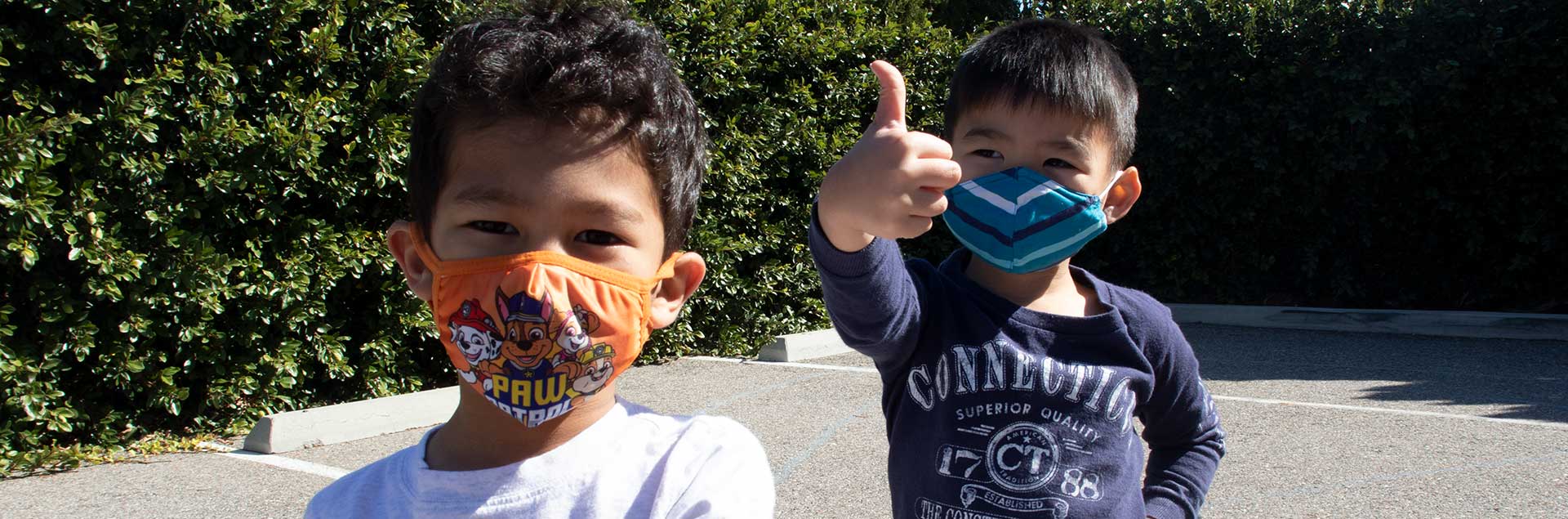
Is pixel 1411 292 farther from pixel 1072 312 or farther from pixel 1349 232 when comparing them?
pixel 1072 312

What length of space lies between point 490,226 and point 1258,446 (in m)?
4.73

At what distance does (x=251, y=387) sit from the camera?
529cm

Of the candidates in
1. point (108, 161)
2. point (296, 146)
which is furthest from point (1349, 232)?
point (108, 161)

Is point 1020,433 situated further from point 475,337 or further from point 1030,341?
point 475,337

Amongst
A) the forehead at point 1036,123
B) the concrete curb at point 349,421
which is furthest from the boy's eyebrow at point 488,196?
the concrete curb at point 349,421

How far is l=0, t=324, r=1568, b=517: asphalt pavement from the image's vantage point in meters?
4.36

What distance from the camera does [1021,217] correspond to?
1928 millimetres

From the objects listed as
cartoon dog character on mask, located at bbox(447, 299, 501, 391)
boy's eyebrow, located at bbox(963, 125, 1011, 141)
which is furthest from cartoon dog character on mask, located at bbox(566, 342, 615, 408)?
boy's eyebrow, located at bbox(963, 125, 1011, 141)

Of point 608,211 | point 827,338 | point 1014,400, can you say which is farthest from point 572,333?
point 827,338

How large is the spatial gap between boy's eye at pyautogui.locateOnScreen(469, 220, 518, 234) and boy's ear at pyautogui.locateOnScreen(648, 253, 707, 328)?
0.29 metres

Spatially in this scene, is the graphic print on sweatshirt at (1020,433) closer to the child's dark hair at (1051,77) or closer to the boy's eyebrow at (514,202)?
the child's dark hair at (1051,77)

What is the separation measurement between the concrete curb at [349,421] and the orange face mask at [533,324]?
405 centimetres

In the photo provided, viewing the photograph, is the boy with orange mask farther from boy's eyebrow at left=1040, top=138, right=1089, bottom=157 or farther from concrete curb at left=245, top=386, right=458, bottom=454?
concrete curb at left=245, top=386, right=458, bottom=454

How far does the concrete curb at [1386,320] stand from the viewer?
8.48 meters
